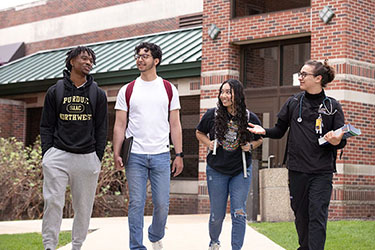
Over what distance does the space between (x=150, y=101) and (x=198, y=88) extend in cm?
1040

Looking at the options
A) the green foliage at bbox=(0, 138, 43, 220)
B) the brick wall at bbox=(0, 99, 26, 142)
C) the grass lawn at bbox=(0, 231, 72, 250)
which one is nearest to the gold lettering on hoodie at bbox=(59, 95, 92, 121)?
the grass lawn at bbox=(0, 231, 72, 250)

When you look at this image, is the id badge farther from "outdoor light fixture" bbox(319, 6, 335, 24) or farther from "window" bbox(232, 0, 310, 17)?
"window" bbox(232, 0, 310, 17)

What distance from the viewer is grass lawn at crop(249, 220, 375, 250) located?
9.15 meters

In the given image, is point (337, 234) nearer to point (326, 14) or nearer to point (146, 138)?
point (146, 138)

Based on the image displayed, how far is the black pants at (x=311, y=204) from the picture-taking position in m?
6.13

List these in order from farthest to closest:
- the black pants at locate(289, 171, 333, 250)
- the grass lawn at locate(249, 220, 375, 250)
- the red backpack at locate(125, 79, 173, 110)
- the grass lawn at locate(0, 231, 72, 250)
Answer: the grass lawn at locate(249, 220, 375, 250) < the grass lawn at locate(0, 231, 72, 250) < the red backpack at locate(125, 79, 173, 110) < the black pants at locate(289, 171, 333, 250)

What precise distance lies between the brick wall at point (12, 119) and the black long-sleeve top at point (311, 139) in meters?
17.7

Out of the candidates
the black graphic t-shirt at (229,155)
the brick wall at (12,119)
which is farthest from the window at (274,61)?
the brick wall at (12,119)

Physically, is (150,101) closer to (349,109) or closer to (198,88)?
(349,109)

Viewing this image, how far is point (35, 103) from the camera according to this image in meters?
22.6

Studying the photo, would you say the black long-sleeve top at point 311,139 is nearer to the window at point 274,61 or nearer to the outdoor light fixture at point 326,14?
the outdoor light fixture at point 326,14

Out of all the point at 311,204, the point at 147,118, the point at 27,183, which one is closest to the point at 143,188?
the point at 147,118

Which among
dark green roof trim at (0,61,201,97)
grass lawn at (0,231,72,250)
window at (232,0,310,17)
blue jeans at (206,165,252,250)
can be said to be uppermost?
window at (232,0,310,17)

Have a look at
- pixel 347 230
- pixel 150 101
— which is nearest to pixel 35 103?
pixel 347 230
